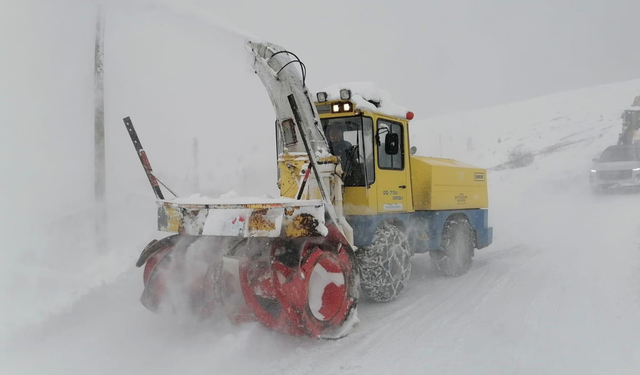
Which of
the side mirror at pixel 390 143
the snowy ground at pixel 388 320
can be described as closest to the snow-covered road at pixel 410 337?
the snowy ground at pixel 388 320

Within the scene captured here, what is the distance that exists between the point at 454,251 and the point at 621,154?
12.0 metres

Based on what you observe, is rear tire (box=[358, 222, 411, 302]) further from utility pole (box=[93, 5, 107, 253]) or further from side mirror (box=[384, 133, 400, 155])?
utility pole (box=[93, 5, 107, 253])

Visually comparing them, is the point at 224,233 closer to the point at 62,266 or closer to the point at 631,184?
the point at 62,266

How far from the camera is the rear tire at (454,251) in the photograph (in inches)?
283

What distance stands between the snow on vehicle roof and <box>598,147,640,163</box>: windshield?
44.0 ft

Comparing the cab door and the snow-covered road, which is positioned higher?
the cab door

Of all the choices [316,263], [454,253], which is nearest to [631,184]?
[454,253]

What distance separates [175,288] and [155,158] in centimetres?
1257

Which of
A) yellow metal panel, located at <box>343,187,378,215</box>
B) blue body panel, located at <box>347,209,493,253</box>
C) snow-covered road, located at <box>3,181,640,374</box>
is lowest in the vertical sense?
snow-covered road, located at <box>3,181,640,374</box>

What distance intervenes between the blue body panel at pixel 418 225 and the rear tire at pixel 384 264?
0.40 feet

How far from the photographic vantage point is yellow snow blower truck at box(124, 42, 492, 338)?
416cm

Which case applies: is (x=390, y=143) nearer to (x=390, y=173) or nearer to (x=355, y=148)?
(x=355, y=148)

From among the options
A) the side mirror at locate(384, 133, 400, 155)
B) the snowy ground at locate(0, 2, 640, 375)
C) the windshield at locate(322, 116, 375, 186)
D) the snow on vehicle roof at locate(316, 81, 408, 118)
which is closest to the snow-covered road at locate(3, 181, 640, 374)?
the snowy ground at locate(0, 2, 640, 375)

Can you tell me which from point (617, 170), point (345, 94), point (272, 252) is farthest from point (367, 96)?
point (617, 170)
